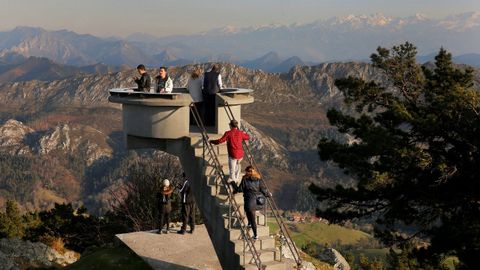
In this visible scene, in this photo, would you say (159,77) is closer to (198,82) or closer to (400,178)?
(198,82)

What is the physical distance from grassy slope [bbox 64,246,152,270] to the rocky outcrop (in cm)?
313

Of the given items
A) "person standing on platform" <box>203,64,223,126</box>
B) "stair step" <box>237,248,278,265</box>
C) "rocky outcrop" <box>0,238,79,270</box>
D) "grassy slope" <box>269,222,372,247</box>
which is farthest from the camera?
"grassy slope" <box>269,222,372,247</box>

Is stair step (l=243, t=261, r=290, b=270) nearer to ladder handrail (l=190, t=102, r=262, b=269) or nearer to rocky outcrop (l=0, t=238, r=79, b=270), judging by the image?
ladder handrail (l=190, t=102, r=262, b=269)

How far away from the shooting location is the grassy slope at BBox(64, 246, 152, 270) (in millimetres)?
17781

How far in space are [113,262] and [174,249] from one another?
2252 mm

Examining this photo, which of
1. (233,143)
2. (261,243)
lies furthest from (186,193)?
(261,243)

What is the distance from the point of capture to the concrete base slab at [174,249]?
17641 mm

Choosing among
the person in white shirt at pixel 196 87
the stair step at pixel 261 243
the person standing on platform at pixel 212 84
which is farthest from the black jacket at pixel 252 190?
the person in white shirt at pixel 196 87

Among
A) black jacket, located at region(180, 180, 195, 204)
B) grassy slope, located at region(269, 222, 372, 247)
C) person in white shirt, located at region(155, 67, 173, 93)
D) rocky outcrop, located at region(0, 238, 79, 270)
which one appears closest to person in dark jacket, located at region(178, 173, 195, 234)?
black jacket, located at region(180, 180, 195, 204)

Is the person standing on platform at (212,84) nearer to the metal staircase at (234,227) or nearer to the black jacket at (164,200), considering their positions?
the metal staircase at (234,227)

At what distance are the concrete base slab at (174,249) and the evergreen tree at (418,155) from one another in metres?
6.34

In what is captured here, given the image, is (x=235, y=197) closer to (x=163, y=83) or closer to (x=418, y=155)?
(x=163, y=83)

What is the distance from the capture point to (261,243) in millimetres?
→ 13805

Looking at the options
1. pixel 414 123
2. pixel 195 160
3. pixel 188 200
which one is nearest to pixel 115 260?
pixel 188 200
